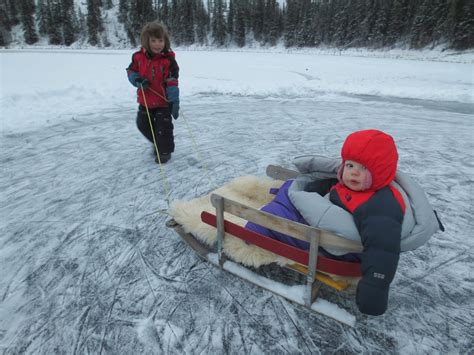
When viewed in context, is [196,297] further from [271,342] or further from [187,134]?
[187,134]

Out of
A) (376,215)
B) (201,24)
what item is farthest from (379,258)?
(201,24)

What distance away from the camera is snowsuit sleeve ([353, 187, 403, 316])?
1.56 meters

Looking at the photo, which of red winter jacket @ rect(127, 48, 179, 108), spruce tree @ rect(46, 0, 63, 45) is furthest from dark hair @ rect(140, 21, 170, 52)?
spruce tree @ rect(46, 0, 63, 45)

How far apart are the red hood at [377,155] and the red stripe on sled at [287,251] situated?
489mm

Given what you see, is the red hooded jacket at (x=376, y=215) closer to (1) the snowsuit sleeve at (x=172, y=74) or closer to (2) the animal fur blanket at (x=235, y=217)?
(2) the animal fur blanket at (x=235, y=217)

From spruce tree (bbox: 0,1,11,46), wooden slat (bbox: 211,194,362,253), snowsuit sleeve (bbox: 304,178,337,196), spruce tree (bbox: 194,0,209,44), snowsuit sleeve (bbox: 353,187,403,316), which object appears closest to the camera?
snowsuit sleeve (bbox: 353,187,403,316)

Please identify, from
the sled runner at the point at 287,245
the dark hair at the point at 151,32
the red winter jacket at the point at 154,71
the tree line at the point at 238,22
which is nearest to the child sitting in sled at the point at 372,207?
the sled runner at the point at 287,245

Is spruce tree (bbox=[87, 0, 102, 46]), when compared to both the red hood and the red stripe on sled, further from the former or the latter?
→ the red hood

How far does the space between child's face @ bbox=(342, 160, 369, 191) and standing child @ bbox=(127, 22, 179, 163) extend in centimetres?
268

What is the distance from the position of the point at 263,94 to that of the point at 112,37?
69854 millimetres

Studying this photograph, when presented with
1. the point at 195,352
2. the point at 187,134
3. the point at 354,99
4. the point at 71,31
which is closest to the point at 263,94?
the point at 354,99

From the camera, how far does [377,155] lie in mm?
1769

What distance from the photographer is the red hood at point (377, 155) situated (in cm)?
177

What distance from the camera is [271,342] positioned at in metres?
1.79
